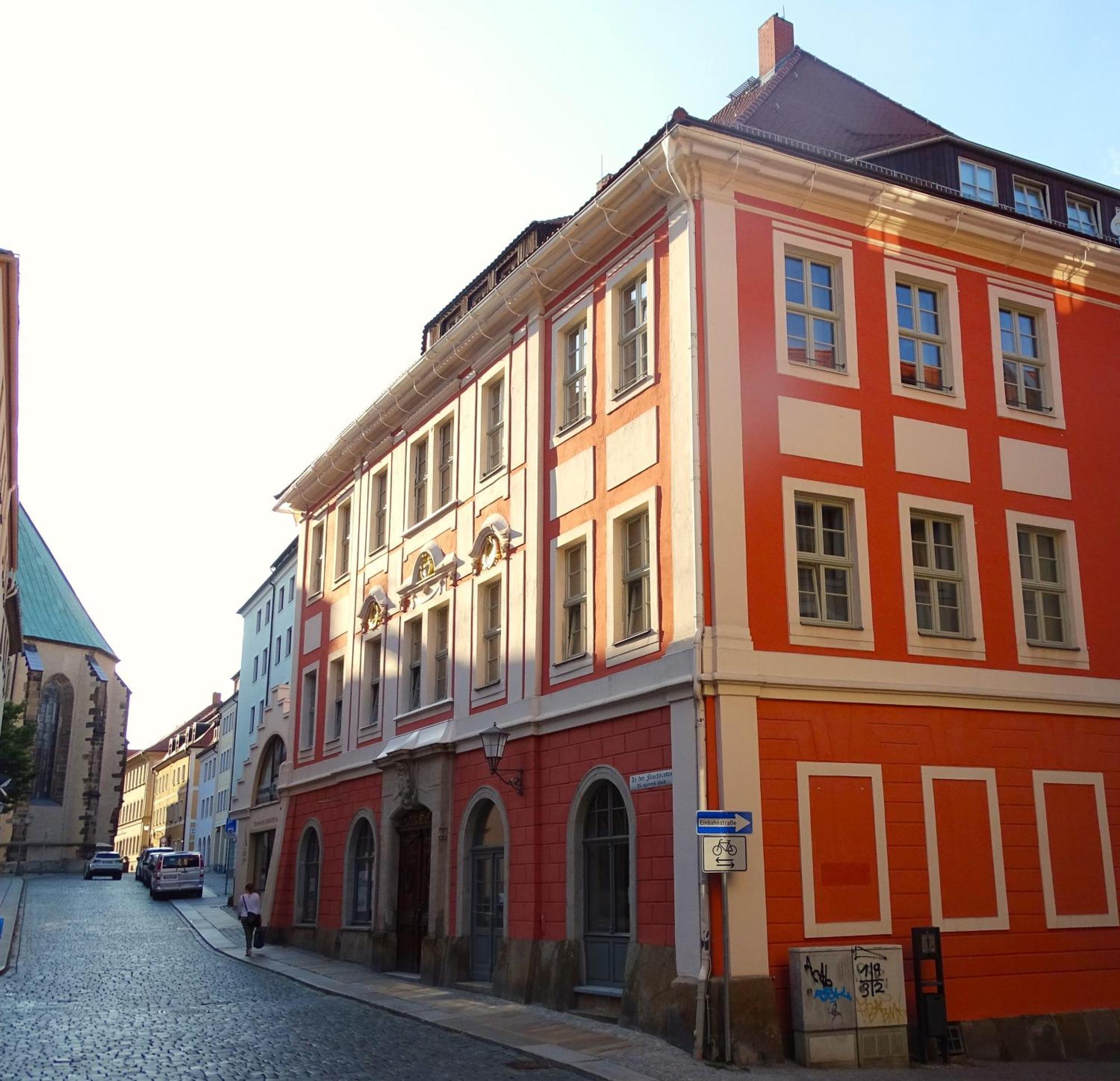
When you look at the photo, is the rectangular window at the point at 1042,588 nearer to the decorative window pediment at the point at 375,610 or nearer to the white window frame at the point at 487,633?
the white window frame at the point at 487,633

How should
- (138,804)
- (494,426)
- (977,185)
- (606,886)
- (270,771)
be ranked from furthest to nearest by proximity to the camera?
(138,804), (270,771), (494,426), (977,185), (606,886)

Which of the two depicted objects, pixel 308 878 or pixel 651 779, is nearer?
pixel 651 779

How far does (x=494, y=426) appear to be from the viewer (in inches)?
910

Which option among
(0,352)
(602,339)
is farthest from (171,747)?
(602,339)

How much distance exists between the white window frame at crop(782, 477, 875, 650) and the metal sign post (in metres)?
2.73

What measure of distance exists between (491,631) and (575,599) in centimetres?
298

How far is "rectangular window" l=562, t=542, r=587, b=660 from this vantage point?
62.0ft

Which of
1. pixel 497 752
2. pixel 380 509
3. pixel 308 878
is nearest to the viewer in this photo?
pixel 497 752

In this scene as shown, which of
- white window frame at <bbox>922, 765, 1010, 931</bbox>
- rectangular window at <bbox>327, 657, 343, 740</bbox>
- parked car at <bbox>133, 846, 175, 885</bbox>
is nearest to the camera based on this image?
white window frame at <bbox>922, 765, 1010, 931</bbox>

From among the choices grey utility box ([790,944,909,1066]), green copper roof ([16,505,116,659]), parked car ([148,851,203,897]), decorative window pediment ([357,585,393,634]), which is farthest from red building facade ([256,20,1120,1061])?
green copper roof ([16,505,116,659])

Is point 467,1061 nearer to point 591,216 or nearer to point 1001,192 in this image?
point 591,216

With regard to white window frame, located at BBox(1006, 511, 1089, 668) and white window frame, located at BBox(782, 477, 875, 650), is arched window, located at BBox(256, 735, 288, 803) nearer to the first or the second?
white window frame, located at BBox(782, 477, 875, 650)

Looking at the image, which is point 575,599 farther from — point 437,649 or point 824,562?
point 437,649

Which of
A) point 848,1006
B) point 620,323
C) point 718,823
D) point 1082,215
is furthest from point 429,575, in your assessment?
point 1082,215
